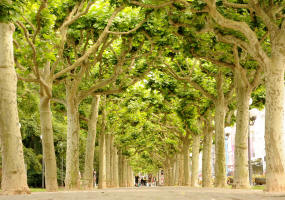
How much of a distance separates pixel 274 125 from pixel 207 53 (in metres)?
5.20

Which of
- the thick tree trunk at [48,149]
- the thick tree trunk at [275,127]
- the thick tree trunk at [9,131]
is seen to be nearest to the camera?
the thick tree trunk at [9,131]

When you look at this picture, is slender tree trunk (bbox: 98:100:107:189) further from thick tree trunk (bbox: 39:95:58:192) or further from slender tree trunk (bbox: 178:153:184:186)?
slender tree trunk (bbox: 178:153:184:186)

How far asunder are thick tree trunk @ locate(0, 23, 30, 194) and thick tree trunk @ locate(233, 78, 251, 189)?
8256mm

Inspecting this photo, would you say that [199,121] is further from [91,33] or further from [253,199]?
[253,199]

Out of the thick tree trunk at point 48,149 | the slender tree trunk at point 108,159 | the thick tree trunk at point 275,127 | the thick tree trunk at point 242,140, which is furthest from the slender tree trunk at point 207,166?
the thick tree trunk at point 275,127

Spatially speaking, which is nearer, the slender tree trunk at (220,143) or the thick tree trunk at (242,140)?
the thick tree trunk at (242,140)

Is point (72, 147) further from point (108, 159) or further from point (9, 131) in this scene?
point (108, 159)

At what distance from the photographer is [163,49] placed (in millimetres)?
18016

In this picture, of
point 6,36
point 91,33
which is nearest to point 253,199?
point 6,36

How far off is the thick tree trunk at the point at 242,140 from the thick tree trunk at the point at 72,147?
20.8ft

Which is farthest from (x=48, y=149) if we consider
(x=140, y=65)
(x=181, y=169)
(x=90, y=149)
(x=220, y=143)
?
(x=181, y=169)

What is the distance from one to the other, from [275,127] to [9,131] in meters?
6.91

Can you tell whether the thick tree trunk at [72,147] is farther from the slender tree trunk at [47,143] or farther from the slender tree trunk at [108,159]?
the slender tree trunk at [108,159]

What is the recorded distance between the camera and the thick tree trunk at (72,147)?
1727 cm
